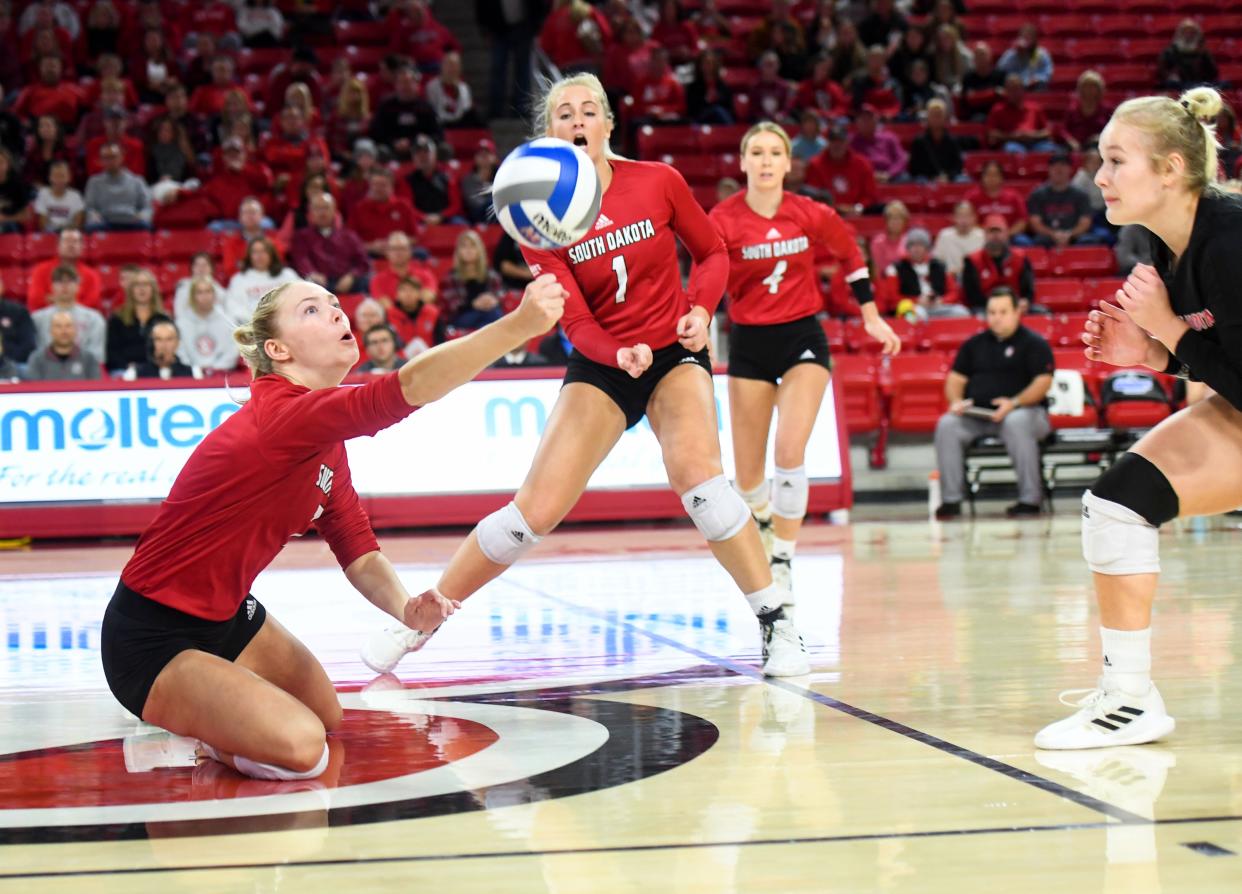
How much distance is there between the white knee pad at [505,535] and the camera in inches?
195

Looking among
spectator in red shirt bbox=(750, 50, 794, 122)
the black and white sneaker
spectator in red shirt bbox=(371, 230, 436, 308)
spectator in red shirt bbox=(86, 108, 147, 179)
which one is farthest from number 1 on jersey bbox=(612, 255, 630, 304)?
spectator in red shirt bbox=(750, 50, 794, 122)

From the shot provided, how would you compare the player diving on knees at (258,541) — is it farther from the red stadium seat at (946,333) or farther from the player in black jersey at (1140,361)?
the red stadium seat at (946,333)

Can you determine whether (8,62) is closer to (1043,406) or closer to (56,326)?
(56,326)

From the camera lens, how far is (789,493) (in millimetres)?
6910

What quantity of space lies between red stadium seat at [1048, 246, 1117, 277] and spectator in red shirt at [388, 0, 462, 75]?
7.13 meters

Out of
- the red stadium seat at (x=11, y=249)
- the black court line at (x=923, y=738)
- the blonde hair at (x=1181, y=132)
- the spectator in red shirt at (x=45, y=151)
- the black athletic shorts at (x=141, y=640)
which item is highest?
the spectator in red shirt at (x=45, y=151)

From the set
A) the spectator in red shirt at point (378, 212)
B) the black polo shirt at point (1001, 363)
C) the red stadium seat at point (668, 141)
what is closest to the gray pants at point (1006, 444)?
the black polo shirt at point (1001, 363)

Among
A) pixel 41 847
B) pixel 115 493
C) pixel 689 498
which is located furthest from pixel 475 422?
pixel 41 847

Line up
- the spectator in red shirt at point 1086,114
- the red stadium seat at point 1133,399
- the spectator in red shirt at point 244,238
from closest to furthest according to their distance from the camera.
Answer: the red stadium seat at point 1133,399
the spectator in red shirt at point 244,238
the spectator in red shirt at point 1086,114

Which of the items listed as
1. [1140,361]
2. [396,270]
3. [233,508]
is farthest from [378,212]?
[1140,361]

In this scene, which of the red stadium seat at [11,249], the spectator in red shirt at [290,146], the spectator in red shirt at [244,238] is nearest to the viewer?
the spectator in red shirt at [244,238]

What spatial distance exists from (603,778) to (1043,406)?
31.3ft

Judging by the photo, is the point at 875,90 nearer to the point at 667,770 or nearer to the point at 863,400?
the point at 863,400

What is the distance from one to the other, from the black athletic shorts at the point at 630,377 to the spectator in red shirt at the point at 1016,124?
13.9m
